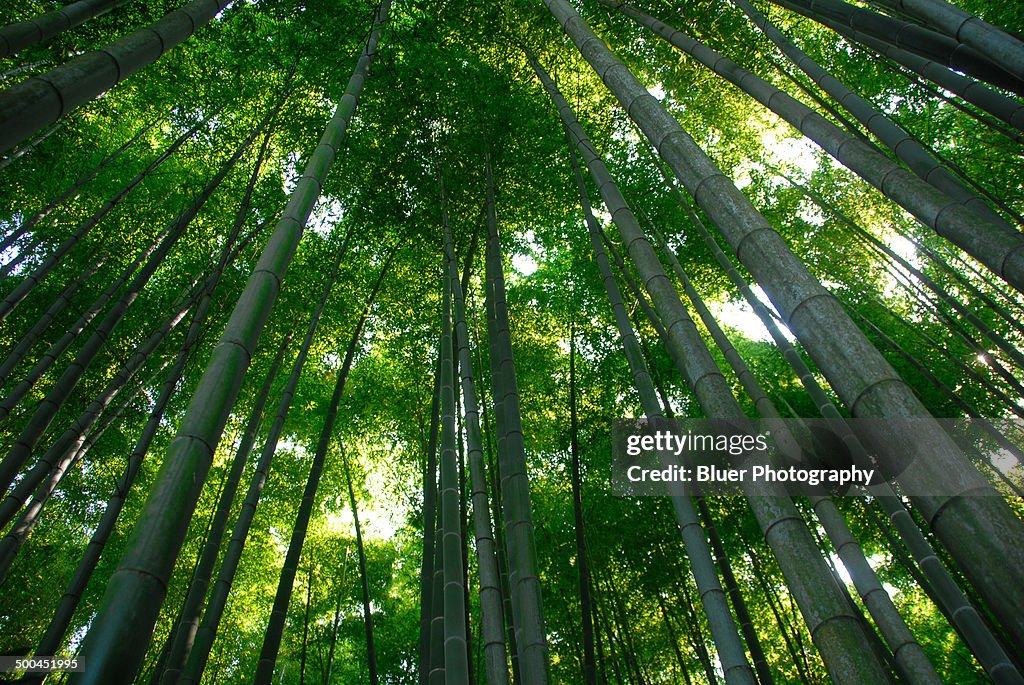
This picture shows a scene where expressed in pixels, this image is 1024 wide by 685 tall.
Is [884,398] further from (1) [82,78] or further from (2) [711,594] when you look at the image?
(1) [82,78]

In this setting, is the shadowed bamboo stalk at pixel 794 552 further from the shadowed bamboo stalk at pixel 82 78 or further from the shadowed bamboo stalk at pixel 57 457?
the shadowed bamboo stalk at pixel 57 457

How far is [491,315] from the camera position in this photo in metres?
3.45

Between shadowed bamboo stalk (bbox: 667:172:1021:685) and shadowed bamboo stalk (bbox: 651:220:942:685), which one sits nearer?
shadowed bamboo stalk (bbox: 667:172:1021:685)

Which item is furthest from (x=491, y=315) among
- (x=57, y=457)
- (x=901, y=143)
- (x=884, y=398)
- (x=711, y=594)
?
(x=57, y=457)

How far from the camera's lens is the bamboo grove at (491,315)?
1769 millimetres

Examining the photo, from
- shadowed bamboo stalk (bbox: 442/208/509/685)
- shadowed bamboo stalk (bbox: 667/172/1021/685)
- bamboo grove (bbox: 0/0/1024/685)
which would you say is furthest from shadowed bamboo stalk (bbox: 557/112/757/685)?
shadowed bamboo stalk (bbox: 442/208/509/685)

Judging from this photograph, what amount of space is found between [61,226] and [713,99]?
→ 7327 mm

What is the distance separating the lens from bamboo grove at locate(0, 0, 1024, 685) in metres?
1.77

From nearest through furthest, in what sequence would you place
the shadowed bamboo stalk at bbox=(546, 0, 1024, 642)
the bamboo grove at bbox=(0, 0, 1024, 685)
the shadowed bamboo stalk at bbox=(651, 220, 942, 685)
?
1. the shadowed bamboo stalk at bbox=(546, 0, 1024, 642)
2. the bamboo grove at bbox=(0, 0, 1024, 685)
3. the shadowed bamboo stalk at bbox=(651, 220, 942, 685)

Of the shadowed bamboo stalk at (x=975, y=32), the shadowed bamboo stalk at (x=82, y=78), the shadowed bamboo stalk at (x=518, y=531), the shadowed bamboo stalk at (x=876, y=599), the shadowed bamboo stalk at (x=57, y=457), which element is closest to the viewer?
the shadowed bamboo stalk at (x=82, y=78)

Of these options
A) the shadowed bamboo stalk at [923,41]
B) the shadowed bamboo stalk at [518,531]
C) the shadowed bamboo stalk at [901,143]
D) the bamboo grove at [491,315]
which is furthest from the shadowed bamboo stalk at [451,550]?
the shadowed bamboo stalk at [923,41]

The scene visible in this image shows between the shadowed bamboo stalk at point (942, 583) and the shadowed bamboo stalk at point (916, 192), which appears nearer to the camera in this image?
the shadowed bamboo stalk at point (916, 192)

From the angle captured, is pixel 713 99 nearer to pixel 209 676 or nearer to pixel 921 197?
pixel 921 197

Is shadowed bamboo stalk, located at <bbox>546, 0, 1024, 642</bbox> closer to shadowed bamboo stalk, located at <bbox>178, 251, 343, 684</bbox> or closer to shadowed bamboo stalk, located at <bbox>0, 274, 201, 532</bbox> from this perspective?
shadowed bamboo stalk, located at <bbox>178, 251, 343, 684</bbox>
